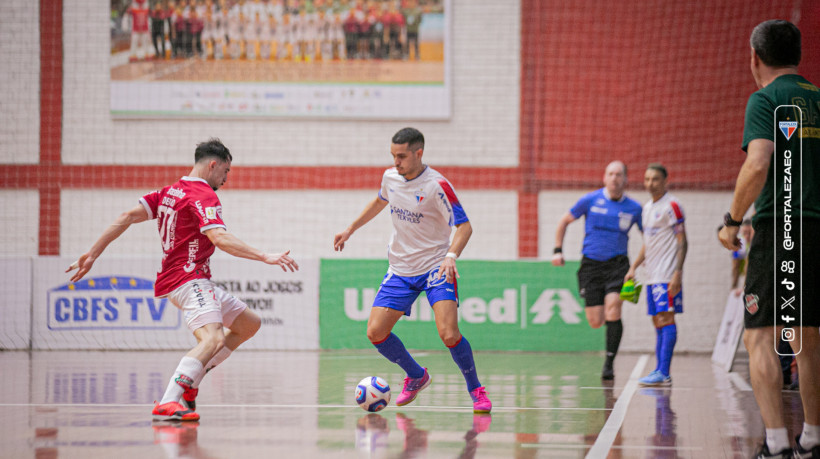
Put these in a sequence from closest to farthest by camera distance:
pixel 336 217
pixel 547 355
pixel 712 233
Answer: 1. pixel 547 355
2. pixel 712 233
3. pixel 336 217

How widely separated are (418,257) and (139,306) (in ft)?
26.1

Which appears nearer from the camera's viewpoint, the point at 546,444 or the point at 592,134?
the point at 546,444

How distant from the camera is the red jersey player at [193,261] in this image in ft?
19.1

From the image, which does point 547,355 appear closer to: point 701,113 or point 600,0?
point 701,113

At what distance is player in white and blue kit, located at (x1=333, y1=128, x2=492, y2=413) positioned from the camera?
6320mm

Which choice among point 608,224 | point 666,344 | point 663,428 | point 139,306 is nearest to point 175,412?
point 663,428

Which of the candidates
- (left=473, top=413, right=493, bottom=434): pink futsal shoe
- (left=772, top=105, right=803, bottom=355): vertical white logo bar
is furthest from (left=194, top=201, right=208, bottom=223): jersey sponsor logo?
(left=772, top=105, right=803, bottom=355): vertical white logo bar

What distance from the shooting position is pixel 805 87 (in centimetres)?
412

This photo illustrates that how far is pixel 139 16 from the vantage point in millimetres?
15594

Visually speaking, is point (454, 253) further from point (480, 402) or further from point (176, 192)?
point (176, 192)

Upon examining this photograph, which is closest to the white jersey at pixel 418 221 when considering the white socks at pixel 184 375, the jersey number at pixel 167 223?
the jersey number at pixel 167 223

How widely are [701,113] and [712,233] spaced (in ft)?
7.40

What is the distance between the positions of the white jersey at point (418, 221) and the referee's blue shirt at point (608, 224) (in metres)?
3.39

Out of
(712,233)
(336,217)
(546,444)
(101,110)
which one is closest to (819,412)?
(546,444)
